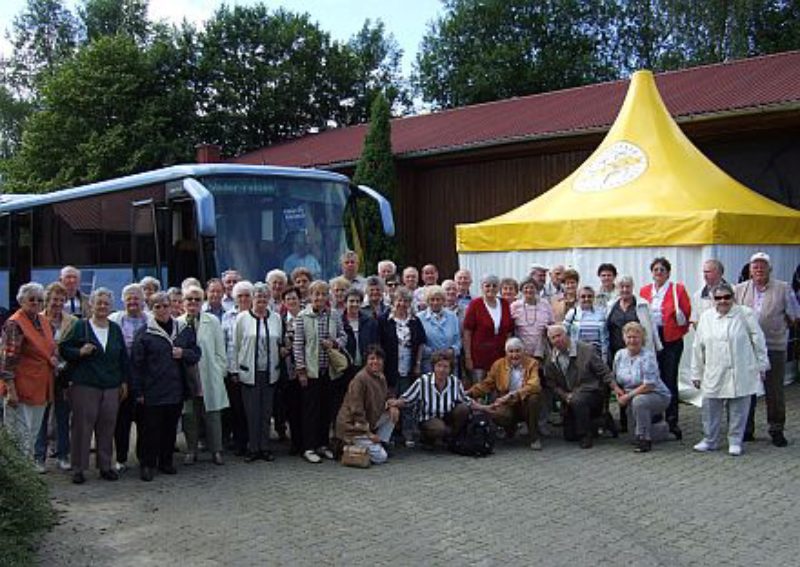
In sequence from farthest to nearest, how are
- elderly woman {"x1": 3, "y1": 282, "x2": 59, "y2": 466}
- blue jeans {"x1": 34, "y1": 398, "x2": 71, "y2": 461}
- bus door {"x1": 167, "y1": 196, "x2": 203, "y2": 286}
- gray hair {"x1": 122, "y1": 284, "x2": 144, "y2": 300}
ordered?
1. bus door {"x1": 167, "y1": 196, "x2": 203, "y2": 286}
2. blue jeans {"x1": 34, "y1": 398, "x2": 71, "y2": 461}
3. gray hair {"x1": 122, "y1": 284, "x2": 144, "y2": 300}
4. elderly woman {"x1": 3, "y1": 282, "x2": 59, "y2": 466}

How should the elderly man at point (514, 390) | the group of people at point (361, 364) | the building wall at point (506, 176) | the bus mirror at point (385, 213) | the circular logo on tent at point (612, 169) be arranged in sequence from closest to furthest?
1. the group of people at point (361, 364)
2. the elderly man at point (514, 390)
3. the bus mirror at point (385, 213)
4. the circular logo on tent at point (612, 169)
5. the building wall at point (506, 176)

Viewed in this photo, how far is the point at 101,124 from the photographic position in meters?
31.6

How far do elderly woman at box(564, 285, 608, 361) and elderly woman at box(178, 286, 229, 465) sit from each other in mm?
3451

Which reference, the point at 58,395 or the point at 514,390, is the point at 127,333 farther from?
the point at 514,390

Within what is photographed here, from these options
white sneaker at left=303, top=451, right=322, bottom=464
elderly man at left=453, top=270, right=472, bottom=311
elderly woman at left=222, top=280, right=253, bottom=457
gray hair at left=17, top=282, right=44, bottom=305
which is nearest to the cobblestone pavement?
white sneaker at left=303, top=451, right=322, bottom=464

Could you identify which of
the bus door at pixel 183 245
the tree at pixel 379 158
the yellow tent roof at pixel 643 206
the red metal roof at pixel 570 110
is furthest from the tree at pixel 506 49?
the bus door at pixel 183 245

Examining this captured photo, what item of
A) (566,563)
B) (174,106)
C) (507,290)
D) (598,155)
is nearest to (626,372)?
(507,290)

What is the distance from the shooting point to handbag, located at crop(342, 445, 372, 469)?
310 inches

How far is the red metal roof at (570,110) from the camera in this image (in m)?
15.8

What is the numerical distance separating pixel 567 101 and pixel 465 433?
14.8 meters

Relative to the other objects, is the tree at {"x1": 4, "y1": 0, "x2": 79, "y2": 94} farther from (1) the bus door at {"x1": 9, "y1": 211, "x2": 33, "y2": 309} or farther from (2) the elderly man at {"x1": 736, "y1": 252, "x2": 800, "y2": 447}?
(2) the elderly man at {"x1": 736, "y1": 252, "x2": 800, "y2": 447}

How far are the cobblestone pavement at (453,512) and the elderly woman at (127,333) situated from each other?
1.11 ft

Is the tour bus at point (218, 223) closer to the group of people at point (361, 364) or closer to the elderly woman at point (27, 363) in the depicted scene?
the group of people at point (361, 364)

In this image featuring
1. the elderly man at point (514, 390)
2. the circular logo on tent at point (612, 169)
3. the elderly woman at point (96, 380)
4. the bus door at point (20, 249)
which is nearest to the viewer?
the elderly woman at point (96, 380)
